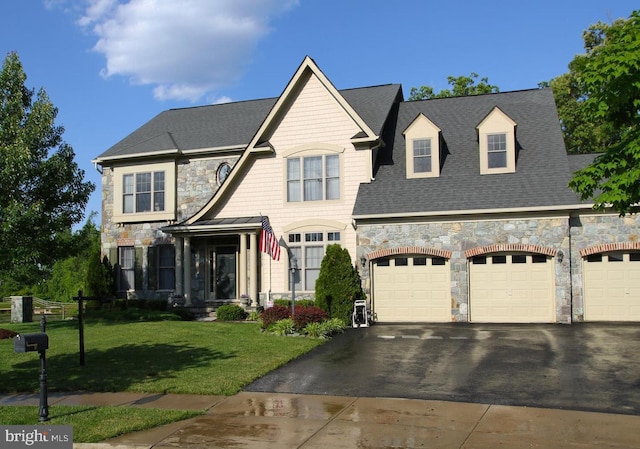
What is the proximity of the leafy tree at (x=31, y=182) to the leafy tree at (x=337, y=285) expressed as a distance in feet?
26.7

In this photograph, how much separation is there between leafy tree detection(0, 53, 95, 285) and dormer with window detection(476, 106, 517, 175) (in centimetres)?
1325

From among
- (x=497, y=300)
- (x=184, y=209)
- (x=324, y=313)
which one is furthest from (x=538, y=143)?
(x=184, y=209)

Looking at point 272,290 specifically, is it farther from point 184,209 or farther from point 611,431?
point 611,431

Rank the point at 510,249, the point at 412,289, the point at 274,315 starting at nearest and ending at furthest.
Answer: the point at 274,315 < the point at 510,249 < the point at 412,289

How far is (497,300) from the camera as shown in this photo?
62.5ft

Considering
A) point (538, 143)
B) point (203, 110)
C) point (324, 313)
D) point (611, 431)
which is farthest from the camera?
point (203, 110)

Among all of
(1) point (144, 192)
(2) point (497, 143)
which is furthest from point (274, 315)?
(1) point (144, 192)

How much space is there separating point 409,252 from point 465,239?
72.1 inches

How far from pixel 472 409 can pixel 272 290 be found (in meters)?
13.7

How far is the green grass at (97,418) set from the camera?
313 inches

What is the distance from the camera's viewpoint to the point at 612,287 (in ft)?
60.5

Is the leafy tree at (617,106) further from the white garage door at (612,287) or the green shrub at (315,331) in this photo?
the white garage door at (612,287)

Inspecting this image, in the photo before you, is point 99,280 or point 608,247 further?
point 99,280

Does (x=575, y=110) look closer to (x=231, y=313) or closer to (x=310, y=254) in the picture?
(x=310, y=254)
